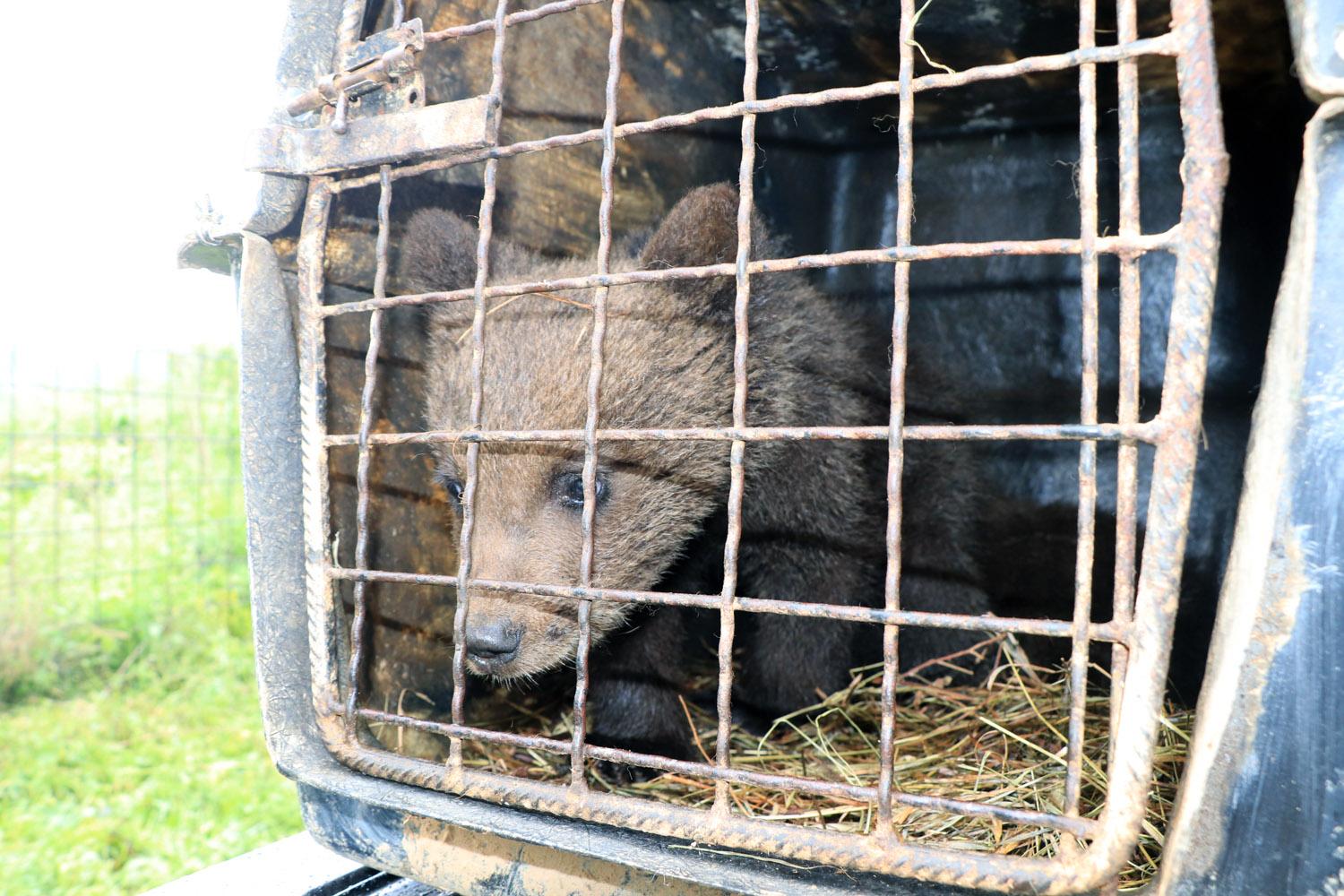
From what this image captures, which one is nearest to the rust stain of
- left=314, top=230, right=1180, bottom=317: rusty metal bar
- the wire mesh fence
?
left=314, top=230, right=1180, bottom=317: rusty metal bar

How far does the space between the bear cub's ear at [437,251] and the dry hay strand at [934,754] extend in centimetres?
141

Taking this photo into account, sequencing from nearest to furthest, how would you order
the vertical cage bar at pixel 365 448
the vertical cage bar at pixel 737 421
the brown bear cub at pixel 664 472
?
the vertical cage bar at pixel 737 421 < the vertical cage bar at pixel 365 448 < the brown bear cub at pixel 664 472

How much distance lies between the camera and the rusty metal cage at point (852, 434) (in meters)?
1.24

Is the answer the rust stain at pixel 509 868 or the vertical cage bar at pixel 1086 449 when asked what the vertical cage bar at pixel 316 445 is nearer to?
the rust stain at pixel 509 868

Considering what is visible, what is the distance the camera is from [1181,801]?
4.23 ft

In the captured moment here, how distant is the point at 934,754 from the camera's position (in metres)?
2.50

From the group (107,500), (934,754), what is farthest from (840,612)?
(107,500)

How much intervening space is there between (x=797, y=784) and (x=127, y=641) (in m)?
5.63

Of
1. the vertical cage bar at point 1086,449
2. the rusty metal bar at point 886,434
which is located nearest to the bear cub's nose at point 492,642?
the rusty metal bar at point 886,434

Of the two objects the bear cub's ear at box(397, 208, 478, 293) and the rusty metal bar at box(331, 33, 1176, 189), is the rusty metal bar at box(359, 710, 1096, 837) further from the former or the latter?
the bear cub's ear at box(397, 208, 478, 293)

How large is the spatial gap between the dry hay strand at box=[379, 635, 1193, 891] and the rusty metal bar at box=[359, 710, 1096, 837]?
42cm

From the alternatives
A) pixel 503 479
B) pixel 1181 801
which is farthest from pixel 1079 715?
pixel 503 479

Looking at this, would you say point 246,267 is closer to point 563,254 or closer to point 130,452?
point 563,254

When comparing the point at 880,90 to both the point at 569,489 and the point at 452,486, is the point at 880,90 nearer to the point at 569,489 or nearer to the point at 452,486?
the point at 569,489
